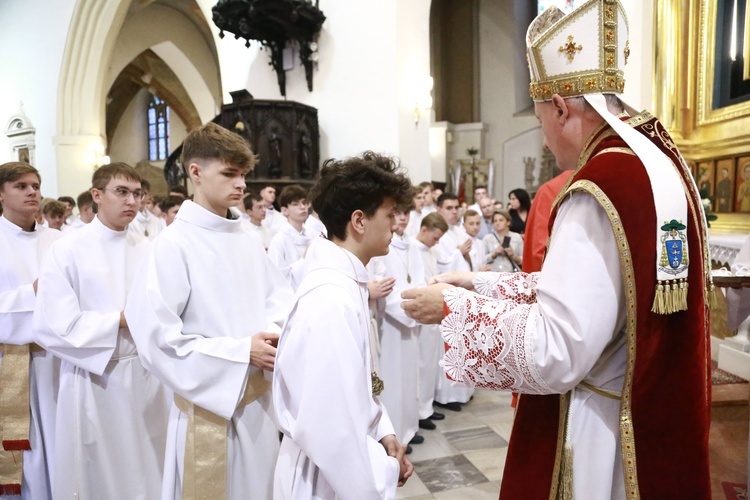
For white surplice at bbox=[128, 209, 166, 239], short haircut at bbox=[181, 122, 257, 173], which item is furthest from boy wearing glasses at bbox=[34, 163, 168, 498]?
white surplice at bbox=[128, 209, 166, 239]

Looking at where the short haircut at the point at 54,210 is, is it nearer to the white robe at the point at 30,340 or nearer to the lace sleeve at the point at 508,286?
the white robe at the point at 30,340

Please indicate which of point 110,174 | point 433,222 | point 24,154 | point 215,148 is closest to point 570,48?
point 215,148

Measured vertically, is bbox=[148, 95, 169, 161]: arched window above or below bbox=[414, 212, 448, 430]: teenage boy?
above

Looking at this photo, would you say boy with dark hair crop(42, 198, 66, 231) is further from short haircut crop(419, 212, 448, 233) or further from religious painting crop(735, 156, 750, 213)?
religious painting crop(735, 156, 750, 213)

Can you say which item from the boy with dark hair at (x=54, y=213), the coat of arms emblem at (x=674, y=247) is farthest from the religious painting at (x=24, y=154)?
the coat of arms emblem at (x=674, y=247)

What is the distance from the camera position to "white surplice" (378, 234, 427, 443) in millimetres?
4234

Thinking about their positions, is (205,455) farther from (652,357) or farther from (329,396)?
(652,357)

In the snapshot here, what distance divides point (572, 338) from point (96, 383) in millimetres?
2360

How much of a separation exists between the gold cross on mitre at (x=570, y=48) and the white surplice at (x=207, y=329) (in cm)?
148

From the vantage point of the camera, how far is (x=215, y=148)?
2.29 m

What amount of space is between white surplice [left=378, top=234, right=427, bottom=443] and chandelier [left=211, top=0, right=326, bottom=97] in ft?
17.8

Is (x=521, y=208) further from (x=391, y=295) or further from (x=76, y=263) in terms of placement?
(x=76, y=263)

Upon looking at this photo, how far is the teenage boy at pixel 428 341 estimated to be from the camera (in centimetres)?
489

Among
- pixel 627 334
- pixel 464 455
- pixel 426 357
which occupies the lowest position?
pixel 464 455
